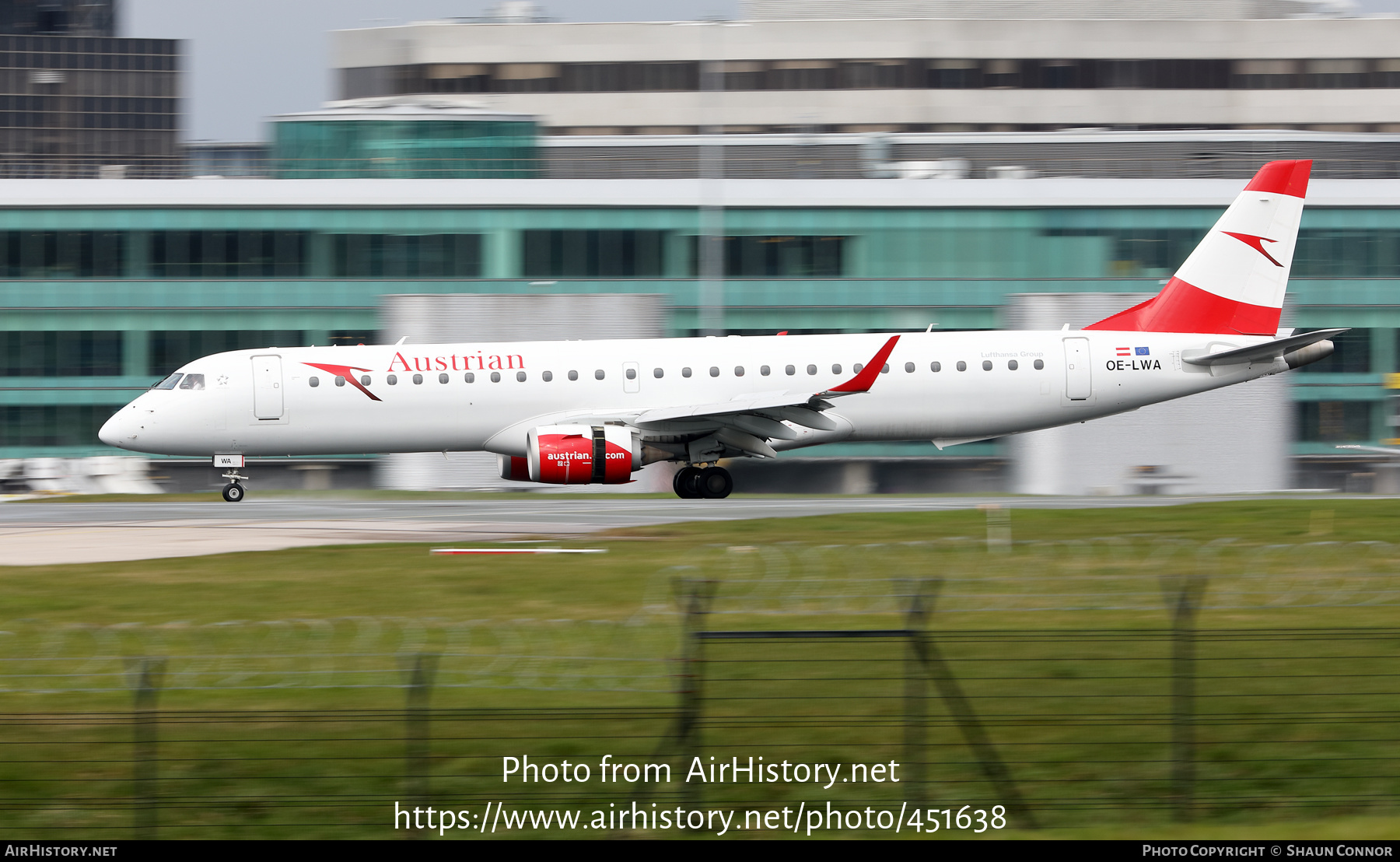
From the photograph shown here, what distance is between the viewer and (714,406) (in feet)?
104

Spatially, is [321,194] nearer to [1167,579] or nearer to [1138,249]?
[1138,249]

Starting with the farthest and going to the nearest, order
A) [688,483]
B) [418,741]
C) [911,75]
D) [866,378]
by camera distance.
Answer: [911,75]
[688,483]
[866,378]
[418,741]

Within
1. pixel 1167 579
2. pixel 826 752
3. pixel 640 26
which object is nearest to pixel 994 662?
pixel 826 752

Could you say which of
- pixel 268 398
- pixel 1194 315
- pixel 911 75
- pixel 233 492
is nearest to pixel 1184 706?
pixel 1194 315

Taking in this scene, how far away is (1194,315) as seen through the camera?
3378 cm

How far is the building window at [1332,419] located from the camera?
52469 millimetres

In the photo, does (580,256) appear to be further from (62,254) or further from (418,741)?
(418,741)

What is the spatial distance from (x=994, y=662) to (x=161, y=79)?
177 metres

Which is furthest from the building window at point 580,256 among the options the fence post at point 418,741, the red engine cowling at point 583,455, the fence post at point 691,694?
the fence post at point 691,694

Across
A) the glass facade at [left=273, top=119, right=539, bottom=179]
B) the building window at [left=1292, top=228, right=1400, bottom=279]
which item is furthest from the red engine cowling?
the building window at [left=1292, top=228, right=1400, bottom=279]

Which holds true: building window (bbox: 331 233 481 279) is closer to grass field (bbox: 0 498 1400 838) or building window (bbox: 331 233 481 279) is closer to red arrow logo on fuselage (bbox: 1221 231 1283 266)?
red arrow logo on fuselage (bbox: 1221 231 1283 266)

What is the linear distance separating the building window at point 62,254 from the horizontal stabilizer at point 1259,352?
36.0 meters

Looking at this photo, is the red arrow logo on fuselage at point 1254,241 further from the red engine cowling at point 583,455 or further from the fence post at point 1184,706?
the fence post at point 1184,706

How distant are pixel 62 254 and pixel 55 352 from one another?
10.8 feet
